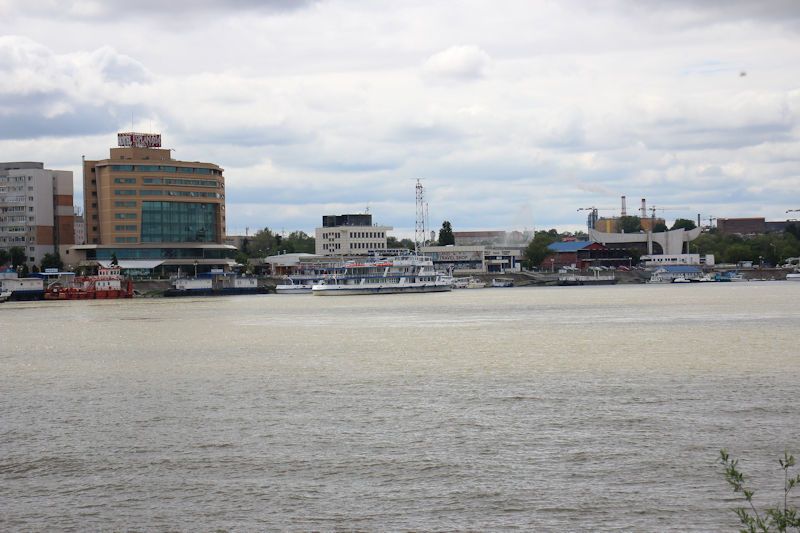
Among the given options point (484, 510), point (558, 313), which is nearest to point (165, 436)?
point (484, 510)

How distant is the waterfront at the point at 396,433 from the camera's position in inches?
1053

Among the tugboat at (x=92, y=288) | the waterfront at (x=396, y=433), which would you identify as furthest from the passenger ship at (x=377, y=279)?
the waterfront at (x=396, y=433)

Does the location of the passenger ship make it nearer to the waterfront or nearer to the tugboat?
the tugboat

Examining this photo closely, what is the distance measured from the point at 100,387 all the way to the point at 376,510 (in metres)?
27.9

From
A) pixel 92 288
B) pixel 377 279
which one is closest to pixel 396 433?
pixel 377 279

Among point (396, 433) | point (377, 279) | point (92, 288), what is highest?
point (377, 279)

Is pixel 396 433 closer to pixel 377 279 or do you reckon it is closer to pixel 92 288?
pixel 377 279

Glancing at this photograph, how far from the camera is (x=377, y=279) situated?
19025cm

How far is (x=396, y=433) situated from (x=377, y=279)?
15446 centimetres

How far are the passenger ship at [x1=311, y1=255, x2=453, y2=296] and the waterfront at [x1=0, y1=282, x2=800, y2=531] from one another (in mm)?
116208

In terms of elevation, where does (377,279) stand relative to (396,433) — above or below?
above

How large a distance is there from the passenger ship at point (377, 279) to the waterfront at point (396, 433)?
11621cm

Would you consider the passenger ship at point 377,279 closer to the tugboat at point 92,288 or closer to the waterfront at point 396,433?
the tugboat at point 92,288

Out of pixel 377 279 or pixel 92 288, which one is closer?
pixel 92 288
